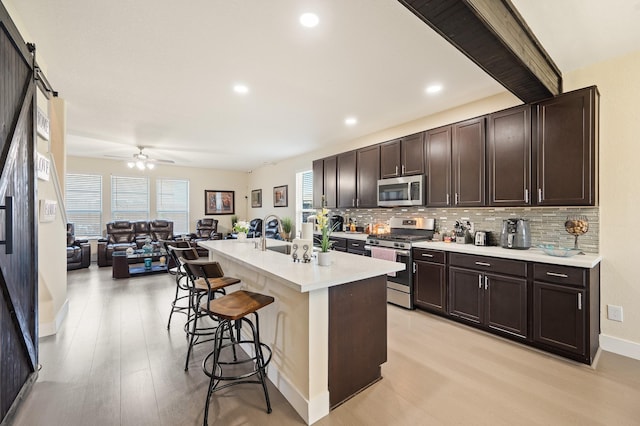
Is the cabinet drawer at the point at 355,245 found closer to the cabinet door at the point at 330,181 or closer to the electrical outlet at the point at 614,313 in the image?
the cabinet door at the point at 330,181

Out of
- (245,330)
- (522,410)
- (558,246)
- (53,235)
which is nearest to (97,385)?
(245,330)

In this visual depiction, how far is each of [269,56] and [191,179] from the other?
7221 millimetres

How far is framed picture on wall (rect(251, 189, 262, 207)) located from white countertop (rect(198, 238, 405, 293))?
6.41 meters

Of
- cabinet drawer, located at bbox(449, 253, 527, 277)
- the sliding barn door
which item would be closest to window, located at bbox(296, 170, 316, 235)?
cabinet drawer, located at bbox(449, 253, 527, 277)

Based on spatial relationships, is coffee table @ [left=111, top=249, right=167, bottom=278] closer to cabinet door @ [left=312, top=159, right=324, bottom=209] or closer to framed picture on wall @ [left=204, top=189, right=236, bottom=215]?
framed picture on wall @ [left=204, top=189, right=236, bottom=215]

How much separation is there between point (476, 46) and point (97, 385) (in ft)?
11.9

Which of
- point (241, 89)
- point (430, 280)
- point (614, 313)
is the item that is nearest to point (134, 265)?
point (241, 89)

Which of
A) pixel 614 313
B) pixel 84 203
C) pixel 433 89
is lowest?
pixel 614 313

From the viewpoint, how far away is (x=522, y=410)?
187cm

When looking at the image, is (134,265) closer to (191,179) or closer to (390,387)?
(191,179)

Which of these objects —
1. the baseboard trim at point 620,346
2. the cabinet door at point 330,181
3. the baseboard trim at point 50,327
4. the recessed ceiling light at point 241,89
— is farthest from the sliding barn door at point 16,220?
the baseboard trim at point 620,346

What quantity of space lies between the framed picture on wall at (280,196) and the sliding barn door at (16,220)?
17.8 ft

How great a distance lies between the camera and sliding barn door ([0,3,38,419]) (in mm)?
1700

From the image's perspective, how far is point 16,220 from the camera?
1904 mm
